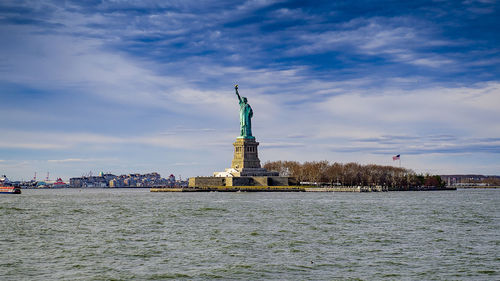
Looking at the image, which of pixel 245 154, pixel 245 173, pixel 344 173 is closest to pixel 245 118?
pixel 245 154

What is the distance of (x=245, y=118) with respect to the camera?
14350cm

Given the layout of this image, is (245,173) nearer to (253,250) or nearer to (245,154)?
(245,154)

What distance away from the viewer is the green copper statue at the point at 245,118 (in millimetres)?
143000

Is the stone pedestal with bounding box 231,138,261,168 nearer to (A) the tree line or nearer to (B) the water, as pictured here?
(A) the tree line

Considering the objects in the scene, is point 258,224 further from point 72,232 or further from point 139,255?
point 139,255

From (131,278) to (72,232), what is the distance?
18304 millimetres

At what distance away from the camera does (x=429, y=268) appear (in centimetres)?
2472

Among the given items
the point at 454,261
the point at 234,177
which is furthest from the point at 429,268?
the point at 234,177

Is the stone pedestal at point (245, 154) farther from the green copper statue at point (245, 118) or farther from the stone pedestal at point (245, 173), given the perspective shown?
the green copper statue at point (245, 118)

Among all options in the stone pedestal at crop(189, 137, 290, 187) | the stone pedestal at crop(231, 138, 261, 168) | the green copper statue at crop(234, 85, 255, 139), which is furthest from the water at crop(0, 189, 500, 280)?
the green copper statue at crop(234, 85, 255, 139)

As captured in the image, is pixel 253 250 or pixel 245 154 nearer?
pixel 253 250

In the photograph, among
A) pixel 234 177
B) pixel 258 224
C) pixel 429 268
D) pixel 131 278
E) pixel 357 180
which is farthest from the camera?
pixel 357 180

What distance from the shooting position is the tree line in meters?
167

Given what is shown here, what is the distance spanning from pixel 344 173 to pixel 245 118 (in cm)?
4346
